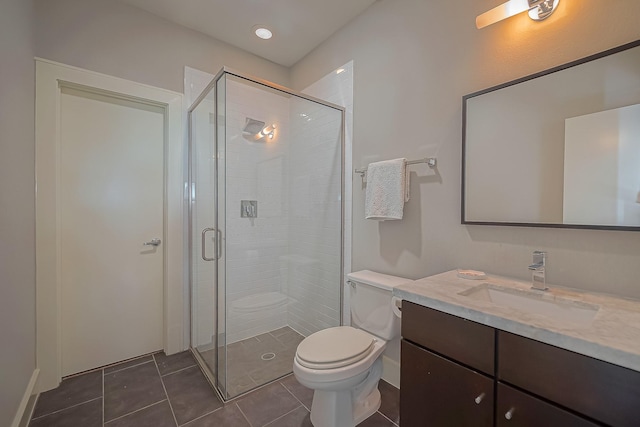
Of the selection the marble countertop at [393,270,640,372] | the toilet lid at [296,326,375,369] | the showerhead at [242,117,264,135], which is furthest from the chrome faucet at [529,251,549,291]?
the showerhead at [242,117,264,135]

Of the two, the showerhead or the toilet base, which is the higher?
the showerhead

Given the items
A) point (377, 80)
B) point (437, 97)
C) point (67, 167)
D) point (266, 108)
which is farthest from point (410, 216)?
point (67, 167)

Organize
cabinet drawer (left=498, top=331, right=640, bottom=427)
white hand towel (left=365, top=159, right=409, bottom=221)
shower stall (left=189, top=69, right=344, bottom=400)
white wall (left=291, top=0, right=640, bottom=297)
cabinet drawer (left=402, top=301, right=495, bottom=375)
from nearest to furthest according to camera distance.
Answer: cabinet drawer (left=498, top=331, right=640, bottom=427), cabinet drawer (left=402, top=301, right=495, bottom=375), white wall (left=291, top=0, right=640, bottom=297), white hand towel (left=365, top=159, right=409, bottom=221), shower stall (left=189, top=69, right=344, bottom=400)

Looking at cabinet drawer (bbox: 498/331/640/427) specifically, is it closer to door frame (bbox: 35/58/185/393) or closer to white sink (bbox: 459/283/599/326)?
white sink (bbox: 459/283/599/326)

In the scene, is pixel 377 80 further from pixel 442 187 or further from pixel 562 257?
pixel 562 257

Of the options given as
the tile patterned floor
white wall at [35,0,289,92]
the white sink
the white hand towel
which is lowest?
the tile patterned floor

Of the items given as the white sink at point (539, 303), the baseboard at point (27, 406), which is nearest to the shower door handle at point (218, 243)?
the baseboard at point (27, 406)

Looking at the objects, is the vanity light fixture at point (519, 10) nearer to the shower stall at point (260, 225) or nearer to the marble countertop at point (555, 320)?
the shower stall at point (260, 225)

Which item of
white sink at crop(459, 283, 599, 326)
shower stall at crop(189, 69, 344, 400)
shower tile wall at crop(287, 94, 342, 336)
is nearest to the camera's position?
white sink at crop(459, 283, 599, 326)

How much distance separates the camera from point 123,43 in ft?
6.73

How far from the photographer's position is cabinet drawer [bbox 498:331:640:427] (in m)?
0.65

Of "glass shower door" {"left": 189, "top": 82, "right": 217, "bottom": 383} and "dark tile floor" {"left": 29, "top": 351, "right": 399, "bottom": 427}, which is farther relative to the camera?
"glass shower door" {"left": 189, "top": 82, "right": 217, "bottom": 383}

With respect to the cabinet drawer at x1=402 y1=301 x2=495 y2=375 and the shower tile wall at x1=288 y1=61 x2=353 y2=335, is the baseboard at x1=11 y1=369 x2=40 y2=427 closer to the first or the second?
the shower tile wall at x1=288 y1=61 x2=353 y2=335

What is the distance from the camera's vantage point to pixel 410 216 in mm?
1789
